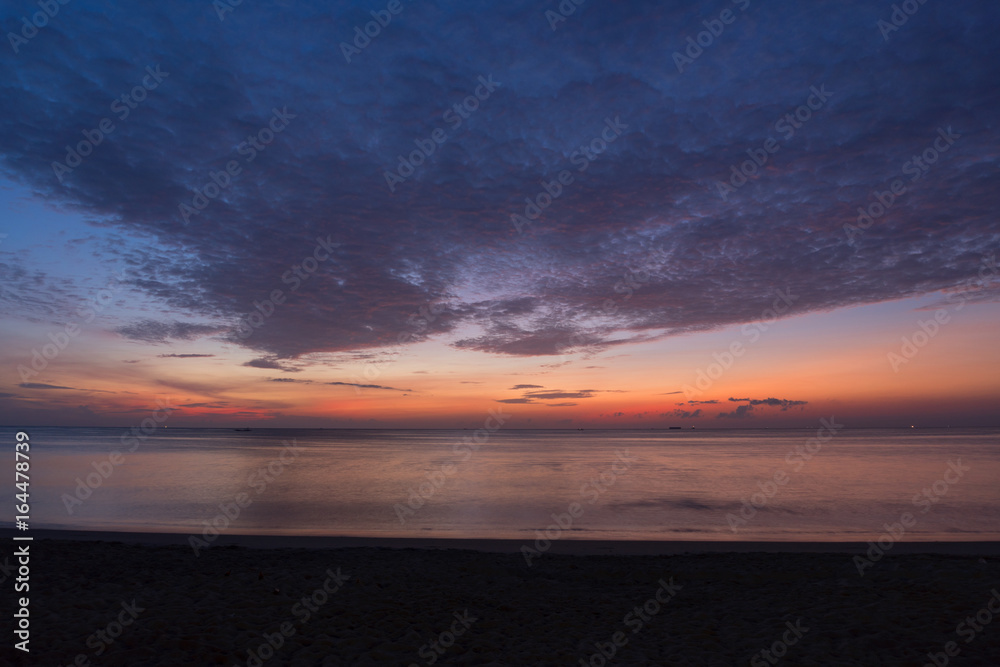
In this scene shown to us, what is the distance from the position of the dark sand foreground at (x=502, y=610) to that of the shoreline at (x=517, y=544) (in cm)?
214

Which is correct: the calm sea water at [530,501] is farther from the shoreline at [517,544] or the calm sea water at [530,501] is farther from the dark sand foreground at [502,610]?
the dark sand foreground at [502,610]

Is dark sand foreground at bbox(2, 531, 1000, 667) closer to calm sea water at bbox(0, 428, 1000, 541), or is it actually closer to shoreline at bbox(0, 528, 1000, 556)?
shoreline at bbox(0, 528, 1000, 556)

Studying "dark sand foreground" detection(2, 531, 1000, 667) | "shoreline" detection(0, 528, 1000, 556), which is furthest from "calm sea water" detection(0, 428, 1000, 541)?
"dark sand foreground" detection(2, 531, 1000, 667)

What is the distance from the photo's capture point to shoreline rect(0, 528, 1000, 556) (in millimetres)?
16031

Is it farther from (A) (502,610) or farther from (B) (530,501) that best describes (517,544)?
(B) (530,501)

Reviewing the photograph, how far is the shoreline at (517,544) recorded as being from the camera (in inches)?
631

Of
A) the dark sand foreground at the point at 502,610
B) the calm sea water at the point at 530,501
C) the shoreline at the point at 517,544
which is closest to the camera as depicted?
the dark sand foreground at the point at 502,610

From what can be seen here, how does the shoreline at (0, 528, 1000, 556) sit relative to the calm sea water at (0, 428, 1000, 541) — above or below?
below

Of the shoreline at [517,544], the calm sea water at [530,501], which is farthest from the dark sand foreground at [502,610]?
the calm sea water at [530,501]

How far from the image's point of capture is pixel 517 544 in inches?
695

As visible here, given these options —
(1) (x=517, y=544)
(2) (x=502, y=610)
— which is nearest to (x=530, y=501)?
(1) (x=517, y=544)

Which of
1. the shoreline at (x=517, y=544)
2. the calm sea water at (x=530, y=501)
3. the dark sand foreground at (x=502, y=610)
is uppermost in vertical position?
the calm sea water at (x=530, y=501)

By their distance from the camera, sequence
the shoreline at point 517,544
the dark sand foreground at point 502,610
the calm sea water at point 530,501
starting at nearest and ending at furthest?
the dark sand foreground at point 502,610 → the shoreline at point 517,544 → the calm sea water at point 530,501

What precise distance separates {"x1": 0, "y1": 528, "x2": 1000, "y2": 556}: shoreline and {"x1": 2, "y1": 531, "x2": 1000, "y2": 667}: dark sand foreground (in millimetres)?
2143
